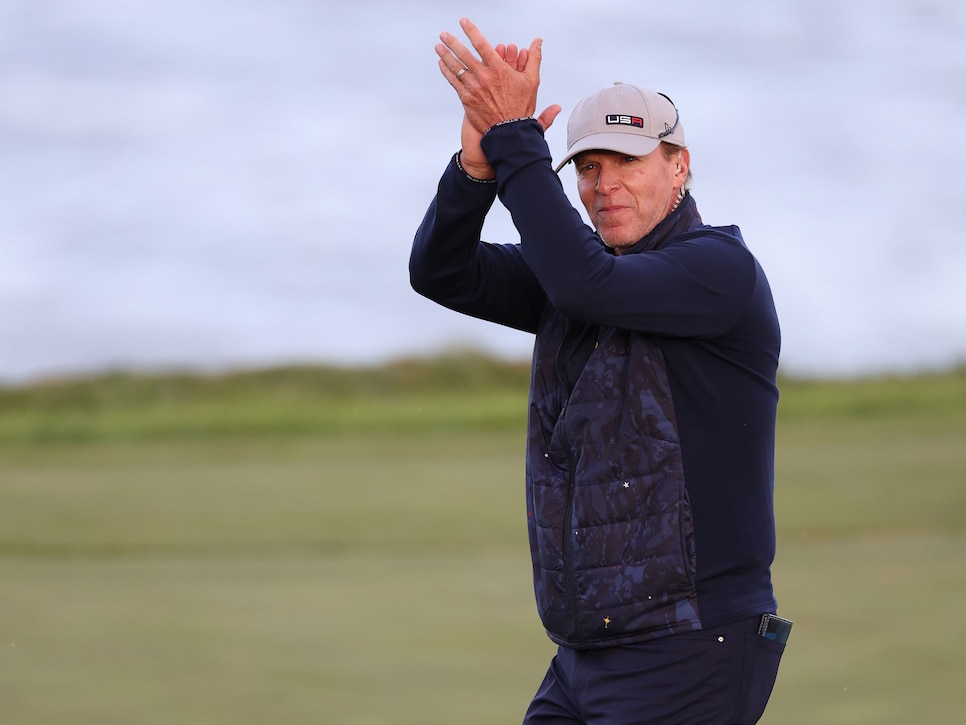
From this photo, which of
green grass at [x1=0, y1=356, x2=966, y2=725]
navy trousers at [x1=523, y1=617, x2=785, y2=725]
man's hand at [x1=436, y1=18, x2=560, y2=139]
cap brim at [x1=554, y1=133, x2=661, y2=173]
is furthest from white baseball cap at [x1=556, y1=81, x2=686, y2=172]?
green grass at [x1=0, y1=356, x2=966, y2=725]

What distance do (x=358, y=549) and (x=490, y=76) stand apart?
225 inches

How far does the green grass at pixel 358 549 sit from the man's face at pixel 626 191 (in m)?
2.35

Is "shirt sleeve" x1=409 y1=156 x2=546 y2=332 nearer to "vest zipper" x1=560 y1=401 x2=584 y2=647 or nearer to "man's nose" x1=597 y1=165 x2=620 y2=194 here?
"man's nose" x1=597 y1=165 x2=620 y2=194

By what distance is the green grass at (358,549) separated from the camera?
4543 millimetres

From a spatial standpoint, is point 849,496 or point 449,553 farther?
point 849,496

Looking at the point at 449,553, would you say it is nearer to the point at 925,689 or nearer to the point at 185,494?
the point at 185,494

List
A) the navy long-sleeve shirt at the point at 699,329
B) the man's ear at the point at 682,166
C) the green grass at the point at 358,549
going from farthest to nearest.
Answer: the green grass at the point at 358,549 → the man's ear at the point at 682,166 → the navy long-sleeve shirt at the point at 699,329

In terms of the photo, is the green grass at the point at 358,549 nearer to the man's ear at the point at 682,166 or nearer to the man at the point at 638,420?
the man at the point at 638,420

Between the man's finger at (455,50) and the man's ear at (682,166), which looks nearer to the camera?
the man's finger at (455,50)

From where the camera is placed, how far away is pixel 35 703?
439 cm

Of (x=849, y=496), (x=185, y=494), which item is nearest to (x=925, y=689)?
Answer: (x=849, y=496)

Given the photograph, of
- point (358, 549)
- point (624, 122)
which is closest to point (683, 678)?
point (624, 122)

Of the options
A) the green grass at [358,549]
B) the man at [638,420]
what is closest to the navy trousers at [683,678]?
the man at [638,420]

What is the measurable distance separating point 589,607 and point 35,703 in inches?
116
